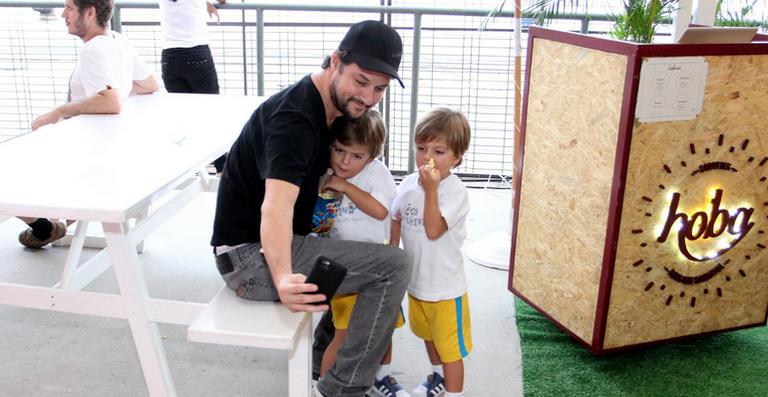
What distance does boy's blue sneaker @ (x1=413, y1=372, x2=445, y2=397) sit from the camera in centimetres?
248

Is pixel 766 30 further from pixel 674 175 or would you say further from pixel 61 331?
pixel 61 331

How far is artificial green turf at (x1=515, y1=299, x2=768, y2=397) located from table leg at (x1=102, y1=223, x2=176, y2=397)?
1.19 m

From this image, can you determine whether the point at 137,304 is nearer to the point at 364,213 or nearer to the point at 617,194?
the point at 364,213

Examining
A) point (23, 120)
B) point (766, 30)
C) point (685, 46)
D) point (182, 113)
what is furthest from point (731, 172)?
point (23, 120)

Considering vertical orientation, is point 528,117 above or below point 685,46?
below

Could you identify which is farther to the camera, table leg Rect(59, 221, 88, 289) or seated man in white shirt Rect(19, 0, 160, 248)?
seated man in white shirt Rect(19, 0, 160, 248)

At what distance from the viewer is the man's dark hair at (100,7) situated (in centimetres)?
314

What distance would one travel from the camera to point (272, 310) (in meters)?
2.05

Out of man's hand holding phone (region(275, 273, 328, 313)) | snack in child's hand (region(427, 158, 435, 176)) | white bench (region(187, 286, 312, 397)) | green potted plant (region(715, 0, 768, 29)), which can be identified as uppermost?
green potted plant (region(715, 0, 768, 29))

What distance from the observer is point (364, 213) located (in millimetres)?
2299

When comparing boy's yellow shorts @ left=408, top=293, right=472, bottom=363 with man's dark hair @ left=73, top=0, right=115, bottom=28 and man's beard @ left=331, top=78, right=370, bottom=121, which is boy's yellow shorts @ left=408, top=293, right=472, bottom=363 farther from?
man's dark hair @ left=73, top=0, right=115, bottom=28

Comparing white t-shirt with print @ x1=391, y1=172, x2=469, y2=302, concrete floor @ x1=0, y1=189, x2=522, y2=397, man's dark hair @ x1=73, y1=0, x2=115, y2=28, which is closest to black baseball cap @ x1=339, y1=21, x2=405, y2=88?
white t-shirt with print @ x1=391, y1=172, x2=469, y2=302

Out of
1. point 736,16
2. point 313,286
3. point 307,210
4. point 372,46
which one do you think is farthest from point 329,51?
point 313,286

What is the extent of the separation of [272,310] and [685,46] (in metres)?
1.49
